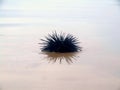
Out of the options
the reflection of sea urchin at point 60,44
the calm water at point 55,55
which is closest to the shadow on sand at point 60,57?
the calm water at point 55,55

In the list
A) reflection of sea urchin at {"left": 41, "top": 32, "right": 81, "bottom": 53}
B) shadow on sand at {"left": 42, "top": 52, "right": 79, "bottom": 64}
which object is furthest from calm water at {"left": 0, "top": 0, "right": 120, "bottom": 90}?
reflection of sea urchin at {"left": 41, "top": 32, "right": 81, "bottom": 53}

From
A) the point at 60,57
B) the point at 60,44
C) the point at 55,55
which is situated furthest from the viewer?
the point at 60,44

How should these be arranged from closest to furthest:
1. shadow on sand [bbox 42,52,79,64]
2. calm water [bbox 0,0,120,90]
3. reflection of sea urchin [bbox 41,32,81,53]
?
calm water [bbox 0,0,120,90]
shadow on sand [bbox 42,52,79,64]
reflection of sea urchin [bbox 41,32,81,53]

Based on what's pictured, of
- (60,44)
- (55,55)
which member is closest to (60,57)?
(55,55)

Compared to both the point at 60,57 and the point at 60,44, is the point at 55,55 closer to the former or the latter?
the point at 60,57

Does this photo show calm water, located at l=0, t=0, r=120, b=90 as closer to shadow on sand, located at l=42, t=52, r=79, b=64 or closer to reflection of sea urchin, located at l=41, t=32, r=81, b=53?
shadow on sand, located at l=42, t=52, r=79, b=64

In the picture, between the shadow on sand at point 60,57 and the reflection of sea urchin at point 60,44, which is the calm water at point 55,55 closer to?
the shadow on sand at point 60,57
